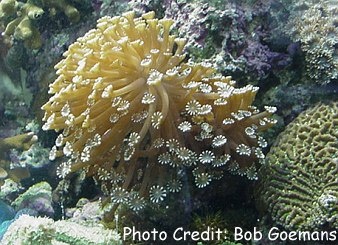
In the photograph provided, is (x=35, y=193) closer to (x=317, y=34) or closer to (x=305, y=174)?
(x=305, y=174)

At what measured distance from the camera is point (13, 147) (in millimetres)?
5020

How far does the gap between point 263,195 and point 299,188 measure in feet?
0.87

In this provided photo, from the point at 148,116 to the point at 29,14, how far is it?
2.32 metres

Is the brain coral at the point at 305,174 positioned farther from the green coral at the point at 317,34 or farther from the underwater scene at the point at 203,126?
the green coral at the point at 317,34

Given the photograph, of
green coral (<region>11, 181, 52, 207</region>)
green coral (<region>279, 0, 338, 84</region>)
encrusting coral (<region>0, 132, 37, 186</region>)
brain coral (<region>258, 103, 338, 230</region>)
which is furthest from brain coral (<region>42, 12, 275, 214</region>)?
green coral (<region>11, 181, 52, 207</region>)

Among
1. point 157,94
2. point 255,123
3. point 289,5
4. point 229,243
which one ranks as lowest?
point 229,243

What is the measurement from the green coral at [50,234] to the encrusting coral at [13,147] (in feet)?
6.20

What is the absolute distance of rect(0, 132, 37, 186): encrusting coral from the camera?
493 centimetres

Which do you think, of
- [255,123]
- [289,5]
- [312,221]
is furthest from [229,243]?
[289,5]

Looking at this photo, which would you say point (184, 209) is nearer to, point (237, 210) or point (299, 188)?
point (237, 210)

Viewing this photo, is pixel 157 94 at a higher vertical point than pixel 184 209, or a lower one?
higher

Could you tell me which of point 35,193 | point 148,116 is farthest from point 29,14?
point 148,116

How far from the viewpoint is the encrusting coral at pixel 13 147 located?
4926 mm

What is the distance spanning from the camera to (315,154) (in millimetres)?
3199
